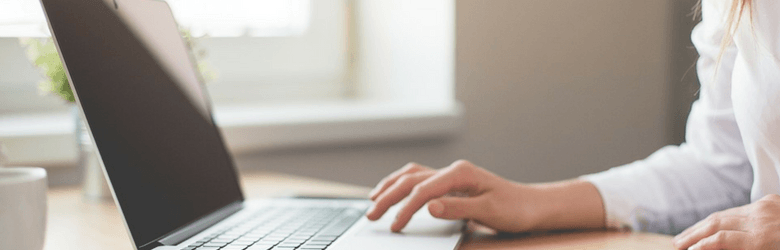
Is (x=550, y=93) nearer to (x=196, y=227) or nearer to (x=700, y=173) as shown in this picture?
(x=700, y=173)

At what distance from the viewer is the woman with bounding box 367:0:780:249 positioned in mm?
607

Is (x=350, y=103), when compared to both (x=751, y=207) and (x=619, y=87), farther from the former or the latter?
(x=751, y=207)

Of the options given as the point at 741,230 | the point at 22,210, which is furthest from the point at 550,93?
the point at 22,210

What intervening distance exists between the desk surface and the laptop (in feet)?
0.22

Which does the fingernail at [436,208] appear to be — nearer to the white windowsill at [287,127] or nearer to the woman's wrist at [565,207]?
the woman's wrist at [565,207]

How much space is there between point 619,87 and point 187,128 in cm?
112

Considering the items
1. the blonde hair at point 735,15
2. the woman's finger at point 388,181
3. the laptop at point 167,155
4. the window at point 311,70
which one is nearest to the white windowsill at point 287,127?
the window at point 311,70

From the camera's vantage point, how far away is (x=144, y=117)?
63cm

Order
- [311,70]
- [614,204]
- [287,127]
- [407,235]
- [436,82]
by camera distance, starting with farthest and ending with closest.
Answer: [311,70]
[436,82]
[287,127]
[614,204]
[407,235]

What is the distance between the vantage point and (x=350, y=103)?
151 cm

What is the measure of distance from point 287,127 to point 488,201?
613 mm

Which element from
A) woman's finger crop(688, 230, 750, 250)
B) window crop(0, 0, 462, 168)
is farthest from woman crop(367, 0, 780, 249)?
window crop(0, 0, 462, 168)

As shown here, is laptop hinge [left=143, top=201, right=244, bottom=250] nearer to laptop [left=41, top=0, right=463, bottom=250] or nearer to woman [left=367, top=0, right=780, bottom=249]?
laptop [left=41, top=0, right=463, bottom=250]

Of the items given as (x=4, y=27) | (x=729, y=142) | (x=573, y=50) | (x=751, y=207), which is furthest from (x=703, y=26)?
(x=4, y=27)
